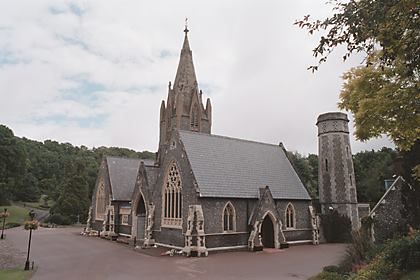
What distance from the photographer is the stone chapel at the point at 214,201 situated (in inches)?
887

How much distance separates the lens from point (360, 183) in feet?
166

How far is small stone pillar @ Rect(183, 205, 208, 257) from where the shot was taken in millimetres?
20953

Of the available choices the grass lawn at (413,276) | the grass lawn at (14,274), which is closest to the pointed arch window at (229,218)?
the grass lawn at (14,274)

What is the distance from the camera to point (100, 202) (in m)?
37.1

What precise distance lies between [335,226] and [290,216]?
5.12 m

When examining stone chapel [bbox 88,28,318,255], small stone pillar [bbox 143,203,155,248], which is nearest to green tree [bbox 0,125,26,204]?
stone chapel [bbox 88,28,318,255]

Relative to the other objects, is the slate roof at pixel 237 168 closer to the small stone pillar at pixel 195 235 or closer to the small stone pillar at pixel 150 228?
the small stone pillar at pixel 195 235

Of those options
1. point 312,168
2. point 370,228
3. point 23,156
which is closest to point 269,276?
point 370,228

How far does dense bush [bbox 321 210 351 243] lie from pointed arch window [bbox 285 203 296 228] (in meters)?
4.02

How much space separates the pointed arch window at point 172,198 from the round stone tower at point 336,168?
14.5 m

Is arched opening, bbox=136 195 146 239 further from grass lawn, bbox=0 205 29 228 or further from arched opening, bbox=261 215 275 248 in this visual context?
grass lawn, bbox=0 205 29 228

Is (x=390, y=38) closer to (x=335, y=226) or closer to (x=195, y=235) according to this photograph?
(x=195, y=235)

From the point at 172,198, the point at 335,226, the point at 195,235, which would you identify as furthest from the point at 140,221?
the point at 335,226

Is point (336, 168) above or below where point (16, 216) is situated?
above
